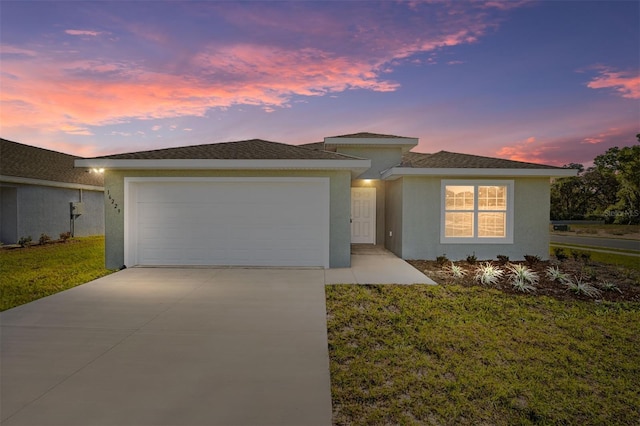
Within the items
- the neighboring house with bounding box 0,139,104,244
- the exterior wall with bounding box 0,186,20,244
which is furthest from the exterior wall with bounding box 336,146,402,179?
the exterior wall with bounding box 0,186,20,244

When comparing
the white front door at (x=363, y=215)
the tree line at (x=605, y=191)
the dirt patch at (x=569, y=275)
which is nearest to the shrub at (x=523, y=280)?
the dirt patch at (x=569, y=275)

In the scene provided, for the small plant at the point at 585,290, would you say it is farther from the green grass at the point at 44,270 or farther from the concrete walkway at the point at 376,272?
the green grass at the point at 44,270

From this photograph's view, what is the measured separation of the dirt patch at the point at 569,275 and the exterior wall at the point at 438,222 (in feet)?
1.50

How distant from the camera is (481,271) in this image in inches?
339

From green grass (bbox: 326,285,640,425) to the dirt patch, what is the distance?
680mm

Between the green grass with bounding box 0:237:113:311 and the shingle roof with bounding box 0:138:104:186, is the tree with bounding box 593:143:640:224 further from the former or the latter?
the shingle roof with bounding box 0:138:104:186

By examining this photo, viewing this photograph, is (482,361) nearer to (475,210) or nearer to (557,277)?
(557,277)

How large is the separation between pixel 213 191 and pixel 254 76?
5694 millimetres

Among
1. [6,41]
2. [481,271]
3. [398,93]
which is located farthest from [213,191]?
[398,93]

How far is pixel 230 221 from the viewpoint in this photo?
9.41 metres

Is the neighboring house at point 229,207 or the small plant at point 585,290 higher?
the neighboring house at point 229,207

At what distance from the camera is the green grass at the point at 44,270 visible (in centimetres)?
692

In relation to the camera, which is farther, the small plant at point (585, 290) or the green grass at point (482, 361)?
the small plant at point (585, 290)

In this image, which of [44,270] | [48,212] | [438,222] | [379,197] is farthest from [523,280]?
[48,212]
